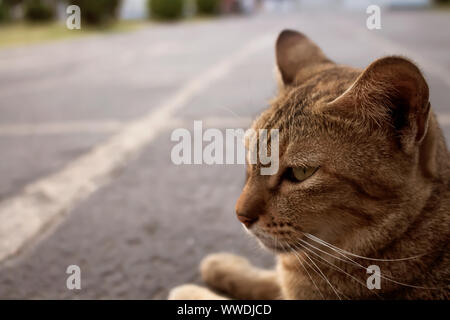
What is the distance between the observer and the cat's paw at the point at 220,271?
1.95 m

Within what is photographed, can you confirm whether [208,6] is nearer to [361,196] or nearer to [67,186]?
[67,186]

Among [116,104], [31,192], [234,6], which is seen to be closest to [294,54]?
[31,192]

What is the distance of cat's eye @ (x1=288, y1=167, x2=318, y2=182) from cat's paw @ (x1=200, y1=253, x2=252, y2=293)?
55cm

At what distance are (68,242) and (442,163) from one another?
5.34ft

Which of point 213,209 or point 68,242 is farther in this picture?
point 213,209

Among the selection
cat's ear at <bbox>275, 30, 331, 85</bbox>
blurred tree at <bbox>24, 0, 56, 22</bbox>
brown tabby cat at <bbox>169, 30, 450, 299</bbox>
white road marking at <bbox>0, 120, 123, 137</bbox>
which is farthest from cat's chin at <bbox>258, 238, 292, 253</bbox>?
blurred tree at <bbox>24, 0, 56, 22</bbox>

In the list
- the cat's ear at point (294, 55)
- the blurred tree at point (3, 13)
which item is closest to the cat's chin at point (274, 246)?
the cat's ear at point (294, 55)

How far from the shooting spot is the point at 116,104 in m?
4.65

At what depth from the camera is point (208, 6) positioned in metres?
26.7

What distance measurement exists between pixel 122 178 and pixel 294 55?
4.35 ft

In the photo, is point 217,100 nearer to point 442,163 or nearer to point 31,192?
point 31,192

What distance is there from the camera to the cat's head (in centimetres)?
150

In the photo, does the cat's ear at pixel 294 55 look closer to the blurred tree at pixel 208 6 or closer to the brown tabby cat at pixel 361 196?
the brown tabby cat at pixel 361 196

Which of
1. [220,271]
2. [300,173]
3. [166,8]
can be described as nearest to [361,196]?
[300,173]
